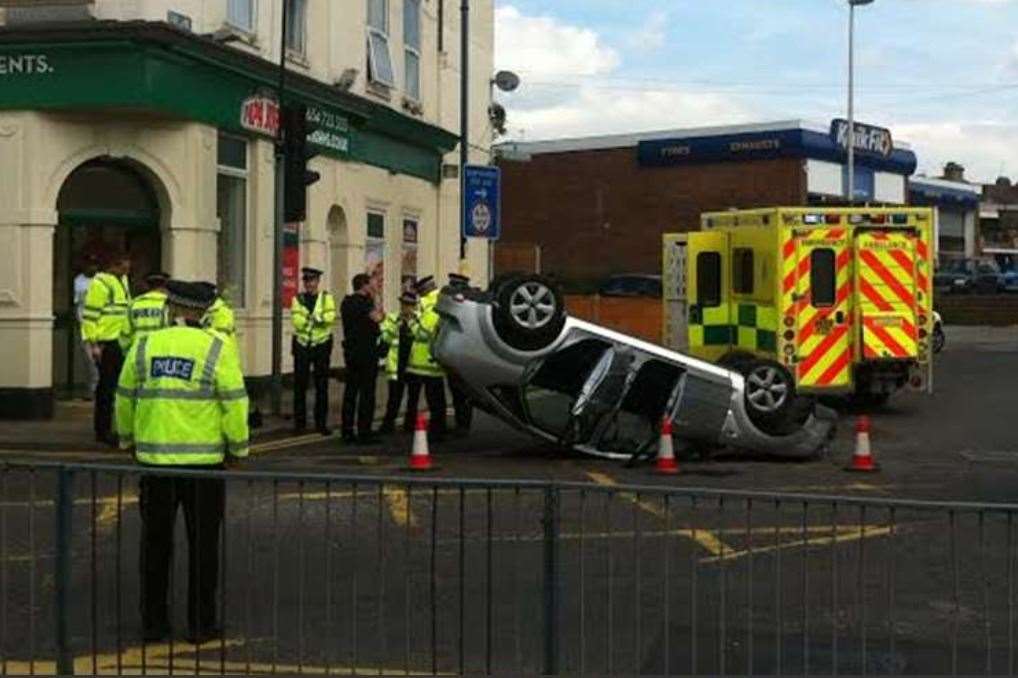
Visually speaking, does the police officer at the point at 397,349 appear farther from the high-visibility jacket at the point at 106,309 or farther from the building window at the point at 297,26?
the building window at the point at 297,26

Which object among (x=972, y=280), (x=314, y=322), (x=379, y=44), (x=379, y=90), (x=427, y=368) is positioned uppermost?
(x=379, y=44)

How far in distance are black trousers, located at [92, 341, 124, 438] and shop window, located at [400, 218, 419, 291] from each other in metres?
10.7

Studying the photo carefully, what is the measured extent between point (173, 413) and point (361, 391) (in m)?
7.97

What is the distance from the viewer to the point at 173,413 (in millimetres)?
6887

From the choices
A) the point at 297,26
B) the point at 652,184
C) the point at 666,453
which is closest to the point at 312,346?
the point at 666,453

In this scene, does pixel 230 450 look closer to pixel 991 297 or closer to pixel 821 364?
pixel 821 364

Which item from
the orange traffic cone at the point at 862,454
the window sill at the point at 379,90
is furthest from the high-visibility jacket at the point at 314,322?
the window sill at the point at 379,90

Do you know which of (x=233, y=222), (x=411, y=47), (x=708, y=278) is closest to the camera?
(x=708, y=278)

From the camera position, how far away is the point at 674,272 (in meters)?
20.0

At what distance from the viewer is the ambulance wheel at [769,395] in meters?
13.5

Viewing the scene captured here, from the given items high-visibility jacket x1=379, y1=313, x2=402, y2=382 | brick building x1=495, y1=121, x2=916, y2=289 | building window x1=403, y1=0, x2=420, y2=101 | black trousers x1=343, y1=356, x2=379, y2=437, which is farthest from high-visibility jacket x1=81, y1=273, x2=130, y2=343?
brick building x1=495, y1=121, x2=916, y2=289

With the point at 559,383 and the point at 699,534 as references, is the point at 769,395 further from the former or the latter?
the point at 699,534

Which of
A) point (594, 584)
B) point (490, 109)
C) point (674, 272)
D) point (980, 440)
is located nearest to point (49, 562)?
point (594, 584)

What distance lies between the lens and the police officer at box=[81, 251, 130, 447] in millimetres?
14227
